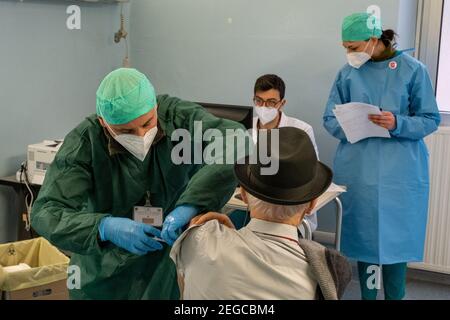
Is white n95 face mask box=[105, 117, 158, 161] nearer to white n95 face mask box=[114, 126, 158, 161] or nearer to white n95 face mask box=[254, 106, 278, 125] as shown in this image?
white n95 face mask box=[114, 126, 158, 161]

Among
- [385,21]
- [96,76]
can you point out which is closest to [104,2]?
[96,76]

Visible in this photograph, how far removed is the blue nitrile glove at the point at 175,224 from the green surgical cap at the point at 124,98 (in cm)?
31

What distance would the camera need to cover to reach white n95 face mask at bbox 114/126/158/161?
175 centimetres

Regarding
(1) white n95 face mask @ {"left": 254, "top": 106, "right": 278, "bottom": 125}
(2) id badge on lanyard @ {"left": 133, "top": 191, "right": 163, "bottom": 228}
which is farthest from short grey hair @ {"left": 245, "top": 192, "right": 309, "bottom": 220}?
(1) white n95 face mask @ {"left": 254, "top": 106, "right": 278, "bottom": 125}

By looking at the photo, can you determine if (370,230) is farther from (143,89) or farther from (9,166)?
(9,166)

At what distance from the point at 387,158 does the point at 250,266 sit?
1.85 m

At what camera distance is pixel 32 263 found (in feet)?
9.88

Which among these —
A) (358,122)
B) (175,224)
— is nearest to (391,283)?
(358,122)

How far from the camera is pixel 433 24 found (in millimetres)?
3529

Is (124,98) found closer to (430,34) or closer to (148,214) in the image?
(148,214)

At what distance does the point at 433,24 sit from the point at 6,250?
2653mm

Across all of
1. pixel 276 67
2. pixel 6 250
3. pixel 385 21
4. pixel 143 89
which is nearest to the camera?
pixel 143 89

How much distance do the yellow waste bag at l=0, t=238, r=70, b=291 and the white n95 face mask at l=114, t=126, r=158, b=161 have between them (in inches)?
45.8

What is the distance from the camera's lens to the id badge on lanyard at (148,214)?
181 centimetres
